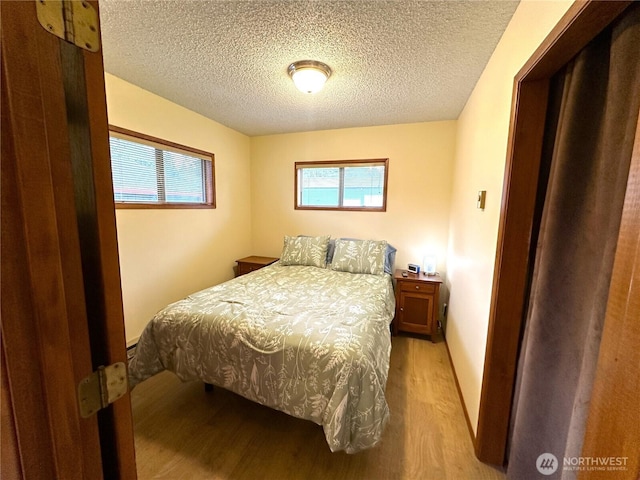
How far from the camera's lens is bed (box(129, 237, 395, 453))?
1.29 meters

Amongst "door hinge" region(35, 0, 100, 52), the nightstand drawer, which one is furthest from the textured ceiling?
the nightstand drawer

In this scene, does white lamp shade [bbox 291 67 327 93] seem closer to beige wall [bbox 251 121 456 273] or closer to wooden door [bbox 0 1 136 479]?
beige wall [bbox 251 121 456 273]

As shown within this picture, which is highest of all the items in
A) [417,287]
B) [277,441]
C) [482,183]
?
[482,183]

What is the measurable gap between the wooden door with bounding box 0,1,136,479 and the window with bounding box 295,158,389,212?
308cm

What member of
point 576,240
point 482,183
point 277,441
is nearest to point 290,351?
point 277,441

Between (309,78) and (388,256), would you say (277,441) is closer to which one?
(388,256)

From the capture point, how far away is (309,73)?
1.91 m

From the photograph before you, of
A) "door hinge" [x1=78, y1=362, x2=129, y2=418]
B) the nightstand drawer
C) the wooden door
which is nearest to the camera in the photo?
the wooden door

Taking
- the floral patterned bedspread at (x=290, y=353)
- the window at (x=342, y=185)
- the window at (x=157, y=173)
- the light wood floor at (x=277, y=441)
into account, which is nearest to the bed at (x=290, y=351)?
the floral patterned bedspread at (x=290, y=353)

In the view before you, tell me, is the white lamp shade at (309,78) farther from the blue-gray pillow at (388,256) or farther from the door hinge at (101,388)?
the door hinge at (101,388)

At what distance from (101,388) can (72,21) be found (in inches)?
27.8

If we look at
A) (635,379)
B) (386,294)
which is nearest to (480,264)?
(386,294)

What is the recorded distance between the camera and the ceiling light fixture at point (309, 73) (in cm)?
189

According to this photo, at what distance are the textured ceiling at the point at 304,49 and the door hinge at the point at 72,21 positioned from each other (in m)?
1.19
